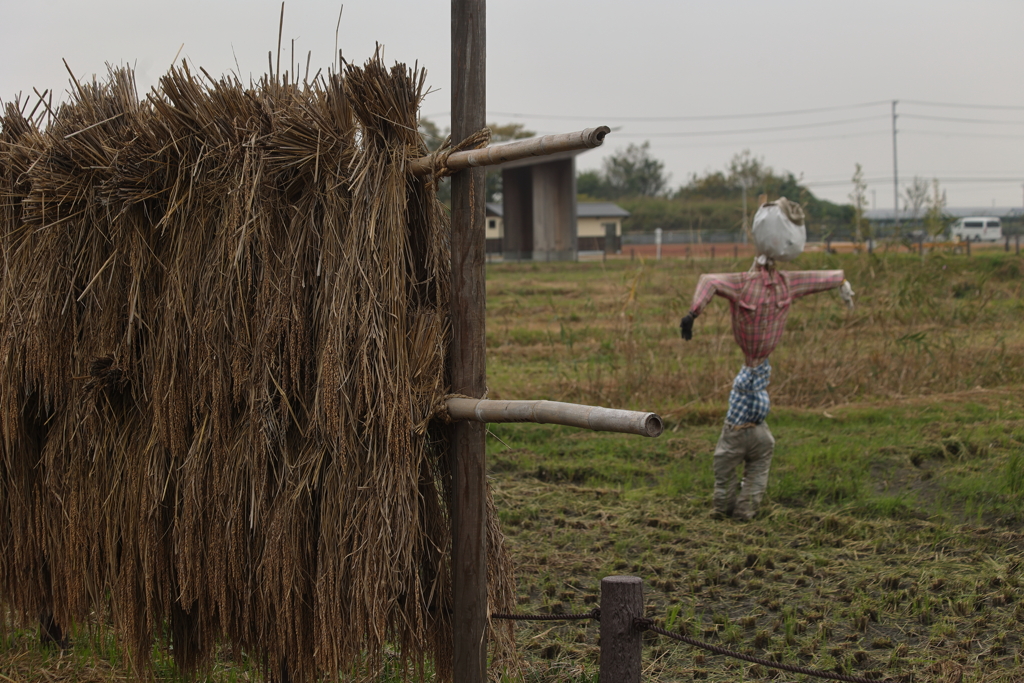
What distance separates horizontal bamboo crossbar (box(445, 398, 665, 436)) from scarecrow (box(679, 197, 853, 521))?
293 centimetres

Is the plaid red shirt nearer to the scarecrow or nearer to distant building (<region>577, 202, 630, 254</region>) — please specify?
the scarecrow

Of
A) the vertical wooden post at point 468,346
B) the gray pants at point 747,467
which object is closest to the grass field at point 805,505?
the gray pants at point 747,467

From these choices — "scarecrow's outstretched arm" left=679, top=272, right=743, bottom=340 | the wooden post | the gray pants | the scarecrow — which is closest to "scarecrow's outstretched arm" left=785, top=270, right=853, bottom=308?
the scarecrow

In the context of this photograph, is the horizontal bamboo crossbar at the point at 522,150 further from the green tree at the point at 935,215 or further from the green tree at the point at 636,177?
the green tree at the point at 636,177

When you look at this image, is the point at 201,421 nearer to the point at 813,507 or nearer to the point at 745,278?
the point at 745,278

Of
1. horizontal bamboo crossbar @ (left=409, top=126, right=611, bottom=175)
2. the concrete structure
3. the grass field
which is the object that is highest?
the concrete structure

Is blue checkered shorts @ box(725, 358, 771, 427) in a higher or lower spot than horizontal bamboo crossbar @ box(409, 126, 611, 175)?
lower

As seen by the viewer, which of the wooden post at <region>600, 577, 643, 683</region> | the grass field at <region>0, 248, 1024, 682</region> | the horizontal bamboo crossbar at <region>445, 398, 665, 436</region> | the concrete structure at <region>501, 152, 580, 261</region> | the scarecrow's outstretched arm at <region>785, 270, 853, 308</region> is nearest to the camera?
the horizontal bamboo crossbar at <region>445, 398, 665, 436</region>

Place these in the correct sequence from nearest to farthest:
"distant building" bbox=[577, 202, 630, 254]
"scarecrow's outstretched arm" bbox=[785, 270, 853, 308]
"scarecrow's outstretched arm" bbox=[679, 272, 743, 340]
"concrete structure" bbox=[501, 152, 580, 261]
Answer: "scarecrow's outstretched arm" bbox=[679, 272, 743, 340] → "scarecrow's outstretched arm" bbox=[785, 270, 853, 308] → "concrete structure" bbox=[501, 152, 580, 261] → "distant building" bbox=[577, 202, 630, 254]

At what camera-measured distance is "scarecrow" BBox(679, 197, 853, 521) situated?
516 centimetres

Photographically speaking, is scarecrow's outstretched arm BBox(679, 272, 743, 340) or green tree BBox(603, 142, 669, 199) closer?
scarecrow's outstretched arm BBox(679, 272, 743, 340)

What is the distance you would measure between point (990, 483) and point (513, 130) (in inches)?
1641

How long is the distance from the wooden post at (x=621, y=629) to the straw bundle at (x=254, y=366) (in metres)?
0.45

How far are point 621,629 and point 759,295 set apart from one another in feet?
10.5
